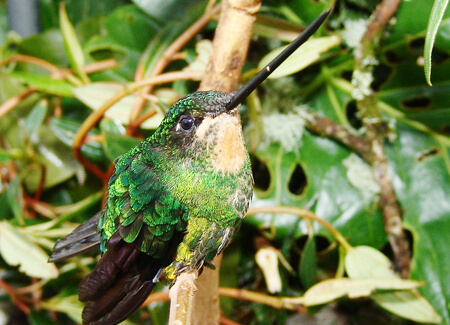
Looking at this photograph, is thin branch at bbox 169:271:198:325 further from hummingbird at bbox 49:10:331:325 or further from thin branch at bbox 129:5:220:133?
thin branch at bbox 129:5:220:133

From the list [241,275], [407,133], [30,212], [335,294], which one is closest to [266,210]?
[335,294]

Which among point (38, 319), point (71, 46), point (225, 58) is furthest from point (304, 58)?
point (38, 319)

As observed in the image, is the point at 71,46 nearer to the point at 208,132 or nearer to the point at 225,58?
the point at 225,58

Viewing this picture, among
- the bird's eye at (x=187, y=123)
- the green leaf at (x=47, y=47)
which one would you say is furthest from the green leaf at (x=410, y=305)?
the green leaf at (x=47, y=47)

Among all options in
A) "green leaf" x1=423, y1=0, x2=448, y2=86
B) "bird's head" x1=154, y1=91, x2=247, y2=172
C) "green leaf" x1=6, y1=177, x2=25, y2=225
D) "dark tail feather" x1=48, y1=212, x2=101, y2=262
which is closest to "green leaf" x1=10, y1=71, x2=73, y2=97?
"green leaf" x1=6, y1=177, x2=25, y2=225

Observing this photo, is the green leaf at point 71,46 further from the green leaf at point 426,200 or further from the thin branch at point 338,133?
the green leaf at point 426,200

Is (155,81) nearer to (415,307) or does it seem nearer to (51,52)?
(51,52)
